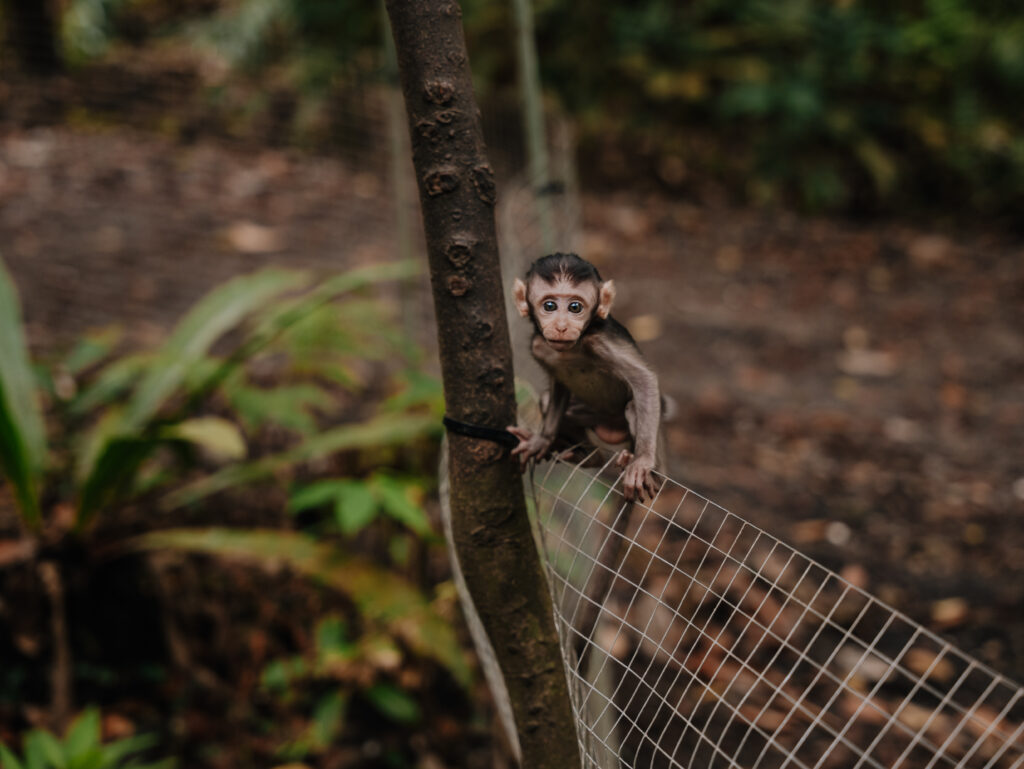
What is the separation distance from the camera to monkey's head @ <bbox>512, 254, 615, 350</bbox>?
4.45 ft

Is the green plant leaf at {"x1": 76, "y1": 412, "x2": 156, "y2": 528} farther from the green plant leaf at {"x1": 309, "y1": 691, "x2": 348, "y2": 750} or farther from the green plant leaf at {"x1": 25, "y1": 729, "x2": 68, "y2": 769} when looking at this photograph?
the green plant leaf at {"x1": 309, "y1": 691, "x2": 348, "y2": 750}

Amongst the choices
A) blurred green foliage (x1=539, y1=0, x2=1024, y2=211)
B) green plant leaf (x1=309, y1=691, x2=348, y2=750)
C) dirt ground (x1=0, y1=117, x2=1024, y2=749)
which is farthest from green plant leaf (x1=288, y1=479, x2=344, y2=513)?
blurred green foliage (x1=539, y1=0, x2=1024, y2=211)

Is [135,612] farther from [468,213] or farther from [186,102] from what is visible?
[186,102]

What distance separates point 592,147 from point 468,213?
6.11 m

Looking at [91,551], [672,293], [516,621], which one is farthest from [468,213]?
[672,293]

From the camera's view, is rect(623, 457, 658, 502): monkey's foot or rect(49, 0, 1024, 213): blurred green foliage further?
rect(49, 0, 1024, 213): blurred green foliage

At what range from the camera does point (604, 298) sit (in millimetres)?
1400

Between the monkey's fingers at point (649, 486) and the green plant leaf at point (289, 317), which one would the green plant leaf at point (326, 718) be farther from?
the monkey's fingers at point (649, 486)

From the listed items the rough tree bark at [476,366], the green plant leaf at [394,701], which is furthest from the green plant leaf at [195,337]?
the rough tree bark at [476,366]

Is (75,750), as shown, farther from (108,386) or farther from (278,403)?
(108,386)

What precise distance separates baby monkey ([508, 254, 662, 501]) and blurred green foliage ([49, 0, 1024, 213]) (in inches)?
227

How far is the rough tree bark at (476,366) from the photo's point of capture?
4.16 ft

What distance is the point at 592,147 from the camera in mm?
7145

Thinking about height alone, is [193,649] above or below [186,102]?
below
